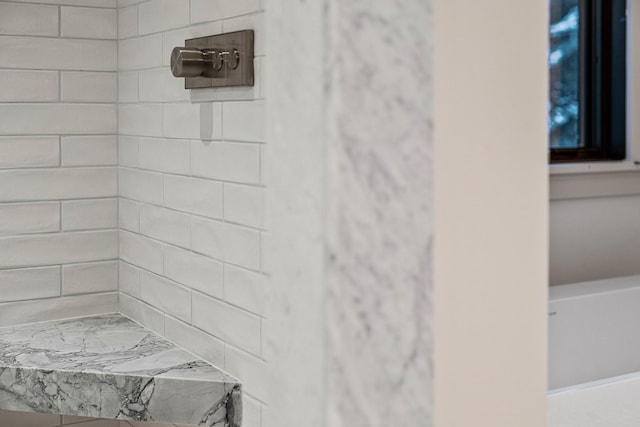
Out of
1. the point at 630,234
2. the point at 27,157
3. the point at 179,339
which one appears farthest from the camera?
the point at 630,234

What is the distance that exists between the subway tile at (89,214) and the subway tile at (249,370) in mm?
516

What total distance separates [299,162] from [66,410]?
723 millimetres

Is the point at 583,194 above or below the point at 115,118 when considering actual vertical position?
below

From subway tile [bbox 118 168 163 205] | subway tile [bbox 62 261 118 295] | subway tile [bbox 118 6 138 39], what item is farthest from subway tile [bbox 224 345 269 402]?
subway tile [bbox 118 6 138 39]

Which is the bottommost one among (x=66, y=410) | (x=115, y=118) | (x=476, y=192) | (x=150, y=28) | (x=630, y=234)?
(x=66, y=410)

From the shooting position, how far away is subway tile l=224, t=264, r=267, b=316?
1082mm

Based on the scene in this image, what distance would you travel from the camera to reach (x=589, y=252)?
8.58 feet

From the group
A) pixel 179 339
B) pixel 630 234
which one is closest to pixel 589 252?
pixel 630 234

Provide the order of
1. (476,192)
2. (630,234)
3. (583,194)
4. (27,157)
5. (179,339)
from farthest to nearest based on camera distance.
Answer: (630,234) → (583,194) → (27,157) → (179,339) → (476,192)

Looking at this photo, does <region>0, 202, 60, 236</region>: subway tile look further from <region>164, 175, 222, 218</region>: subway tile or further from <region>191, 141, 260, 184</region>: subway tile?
<region>191, 141, 260, 184</region>: subway tile

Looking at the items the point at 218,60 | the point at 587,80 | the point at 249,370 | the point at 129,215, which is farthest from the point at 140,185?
the point at 587,80

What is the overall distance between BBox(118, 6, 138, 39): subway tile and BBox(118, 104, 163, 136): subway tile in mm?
145

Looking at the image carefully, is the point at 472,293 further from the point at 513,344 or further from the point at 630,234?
the point at 630,234

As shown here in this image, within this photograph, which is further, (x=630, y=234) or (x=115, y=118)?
(x=630, y=234)
